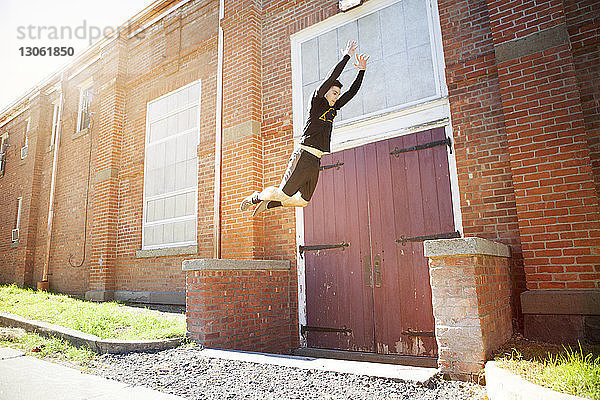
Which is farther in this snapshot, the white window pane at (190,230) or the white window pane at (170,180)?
the white window pane at (170,180)

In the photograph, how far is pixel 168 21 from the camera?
885cm

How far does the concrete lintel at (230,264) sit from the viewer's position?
4.88 m

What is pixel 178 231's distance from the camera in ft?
25.7

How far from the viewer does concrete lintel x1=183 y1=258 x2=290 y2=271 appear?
16.0ft

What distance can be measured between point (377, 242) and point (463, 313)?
6.89ft

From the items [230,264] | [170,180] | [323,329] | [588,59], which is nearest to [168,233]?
[170,180]

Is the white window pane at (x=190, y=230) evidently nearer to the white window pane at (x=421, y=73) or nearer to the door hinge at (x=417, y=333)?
the door hinge at (x=417, y=333)

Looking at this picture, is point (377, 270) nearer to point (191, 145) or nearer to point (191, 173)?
point (191, 173)

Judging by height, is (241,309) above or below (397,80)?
below

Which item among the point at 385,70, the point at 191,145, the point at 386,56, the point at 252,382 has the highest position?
the point at 386,56

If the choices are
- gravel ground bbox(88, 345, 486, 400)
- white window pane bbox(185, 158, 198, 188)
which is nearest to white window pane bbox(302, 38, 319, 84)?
white window pane bbox(185, 158, 198, 188)

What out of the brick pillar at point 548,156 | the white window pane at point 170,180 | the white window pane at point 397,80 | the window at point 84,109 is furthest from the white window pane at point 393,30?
the window at point 84,109

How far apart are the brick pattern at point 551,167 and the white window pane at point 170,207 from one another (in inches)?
241

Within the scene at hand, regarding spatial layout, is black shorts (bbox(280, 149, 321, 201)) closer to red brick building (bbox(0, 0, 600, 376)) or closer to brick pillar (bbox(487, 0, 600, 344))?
red brick building (bbox(0, 0, 600, 376))
